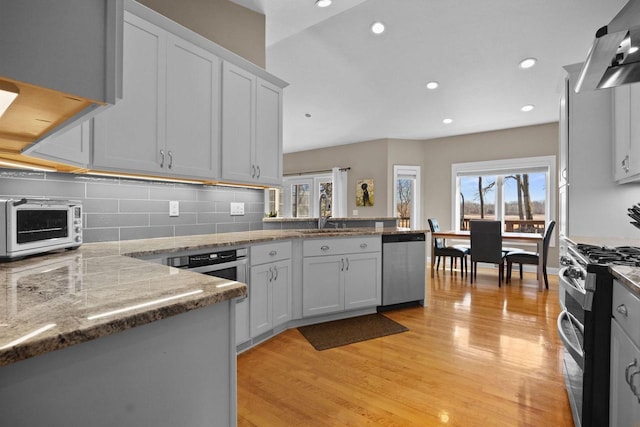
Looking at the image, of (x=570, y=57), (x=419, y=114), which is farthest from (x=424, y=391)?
(x=419, y=114)

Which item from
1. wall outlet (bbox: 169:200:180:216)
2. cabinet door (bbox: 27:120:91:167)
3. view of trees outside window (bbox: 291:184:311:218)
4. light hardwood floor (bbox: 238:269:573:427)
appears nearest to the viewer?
cabinet door (bbox: 27:120:91:167)

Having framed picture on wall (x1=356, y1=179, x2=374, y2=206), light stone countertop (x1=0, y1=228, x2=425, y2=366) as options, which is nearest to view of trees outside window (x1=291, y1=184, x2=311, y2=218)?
framed picture on wall (x1=356, y1=179, x2=374, y2=206)

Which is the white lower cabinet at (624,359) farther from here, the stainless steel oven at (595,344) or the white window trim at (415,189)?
the white window trim at (415,189)

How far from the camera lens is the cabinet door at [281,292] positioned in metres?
2.64

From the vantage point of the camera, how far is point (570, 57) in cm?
371

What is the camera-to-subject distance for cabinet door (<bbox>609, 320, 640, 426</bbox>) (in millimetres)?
975

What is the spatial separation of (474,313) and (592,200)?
4.93ft

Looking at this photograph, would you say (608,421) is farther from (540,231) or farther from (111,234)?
(540,231)

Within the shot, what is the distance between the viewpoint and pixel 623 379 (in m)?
1.11

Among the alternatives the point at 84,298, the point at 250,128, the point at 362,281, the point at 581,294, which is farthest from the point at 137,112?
the point at 581,294

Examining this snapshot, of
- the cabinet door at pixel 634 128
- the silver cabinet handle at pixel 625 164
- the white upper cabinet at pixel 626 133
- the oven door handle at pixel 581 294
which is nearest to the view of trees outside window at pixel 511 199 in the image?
the white upper cabinet at pixel 626 133

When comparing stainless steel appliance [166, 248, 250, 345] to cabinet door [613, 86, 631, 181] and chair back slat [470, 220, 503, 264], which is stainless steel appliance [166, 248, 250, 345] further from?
chair back slat [470, 220, 503, 264]

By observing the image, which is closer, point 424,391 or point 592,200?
point 424,391

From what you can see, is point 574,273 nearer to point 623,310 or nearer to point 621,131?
point 623,310
